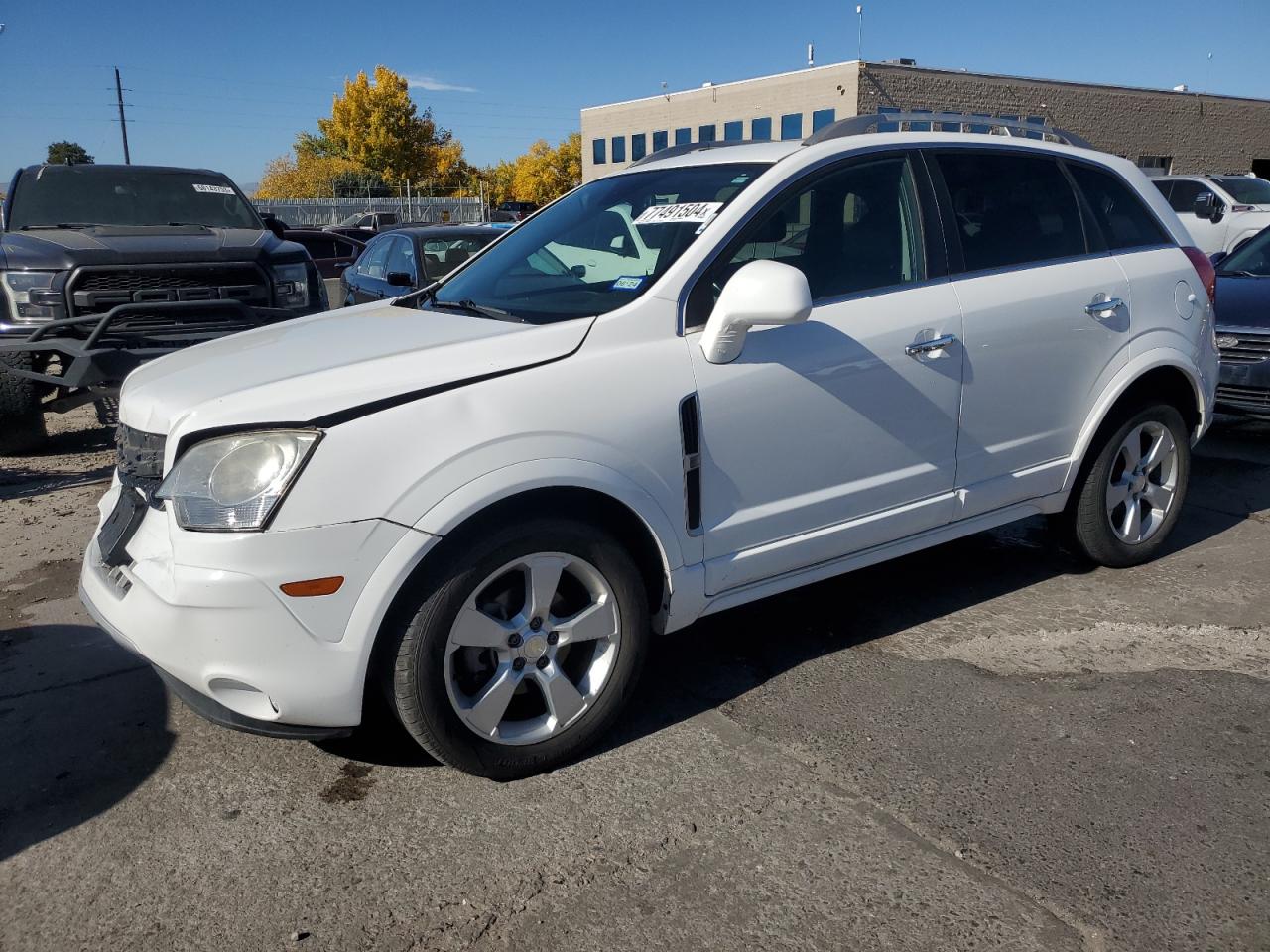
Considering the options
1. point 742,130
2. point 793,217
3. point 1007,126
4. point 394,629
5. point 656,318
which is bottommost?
point 394,629

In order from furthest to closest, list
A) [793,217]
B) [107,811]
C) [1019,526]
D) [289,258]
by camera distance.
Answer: [289,258]
[1019,526]
[793,217]
[107,811]

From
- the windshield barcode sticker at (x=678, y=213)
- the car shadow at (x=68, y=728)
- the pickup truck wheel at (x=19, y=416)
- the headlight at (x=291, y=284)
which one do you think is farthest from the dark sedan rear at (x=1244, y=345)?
the pickup truck wheel at (x=19, y=416)

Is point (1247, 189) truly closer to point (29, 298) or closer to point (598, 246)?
point (598, 246)

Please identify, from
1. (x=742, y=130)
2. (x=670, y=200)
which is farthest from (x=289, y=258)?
(x=742, y=130)

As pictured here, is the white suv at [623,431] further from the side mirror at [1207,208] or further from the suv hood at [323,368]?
the side mirror at [1207,208]

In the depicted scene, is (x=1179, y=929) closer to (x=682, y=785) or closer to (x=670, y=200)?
(x=682, y=785)

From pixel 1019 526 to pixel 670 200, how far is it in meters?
2.93

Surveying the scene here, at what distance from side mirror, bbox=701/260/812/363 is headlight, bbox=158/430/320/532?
123 cm

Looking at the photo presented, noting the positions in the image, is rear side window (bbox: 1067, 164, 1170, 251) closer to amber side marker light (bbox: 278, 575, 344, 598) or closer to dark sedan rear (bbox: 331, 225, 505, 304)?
amber side marker light (bbox: 278, 575, 344, 598)

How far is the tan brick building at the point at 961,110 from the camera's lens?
37.8 metres

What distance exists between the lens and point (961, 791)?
2973 millimetres

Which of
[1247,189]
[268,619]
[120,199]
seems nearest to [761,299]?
[268,619]

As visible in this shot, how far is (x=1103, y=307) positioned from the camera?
4.25 m

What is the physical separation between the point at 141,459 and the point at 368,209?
4774cm
